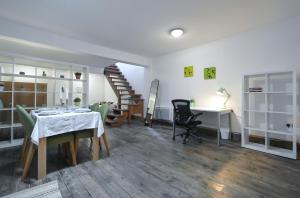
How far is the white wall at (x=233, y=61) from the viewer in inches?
117

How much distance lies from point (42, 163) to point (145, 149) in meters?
1.67

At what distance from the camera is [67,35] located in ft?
11.8

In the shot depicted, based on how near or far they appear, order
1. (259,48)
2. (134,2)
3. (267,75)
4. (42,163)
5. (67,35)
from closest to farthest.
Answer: (42,163), (134,2), (267,75), (259,48), (67,35)

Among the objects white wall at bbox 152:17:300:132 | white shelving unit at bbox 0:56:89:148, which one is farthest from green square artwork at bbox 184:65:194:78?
white shelving unit at bbox 0:56:89:148

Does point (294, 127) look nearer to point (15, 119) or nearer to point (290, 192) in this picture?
point (290, 192)

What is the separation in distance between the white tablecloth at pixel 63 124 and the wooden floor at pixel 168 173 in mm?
547

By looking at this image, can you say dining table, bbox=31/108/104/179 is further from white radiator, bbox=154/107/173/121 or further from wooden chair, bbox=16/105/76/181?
white radiator, bbox=154/107/173/121

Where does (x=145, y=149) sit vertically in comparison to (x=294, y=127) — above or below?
below

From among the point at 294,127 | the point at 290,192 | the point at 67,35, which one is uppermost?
the point at 67,35

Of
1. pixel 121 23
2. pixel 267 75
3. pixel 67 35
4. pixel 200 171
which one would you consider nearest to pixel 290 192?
pixel 200 171

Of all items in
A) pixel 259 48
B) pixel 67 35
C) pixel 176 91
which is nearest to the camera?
pixel 259 48

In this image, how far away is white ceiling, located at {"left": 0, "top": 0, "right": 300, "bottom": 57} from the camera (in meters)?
2.42

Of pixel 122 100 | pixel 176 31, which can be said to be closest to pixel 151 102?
pixel 122 100

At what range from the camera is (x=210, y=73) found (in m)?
4.12
